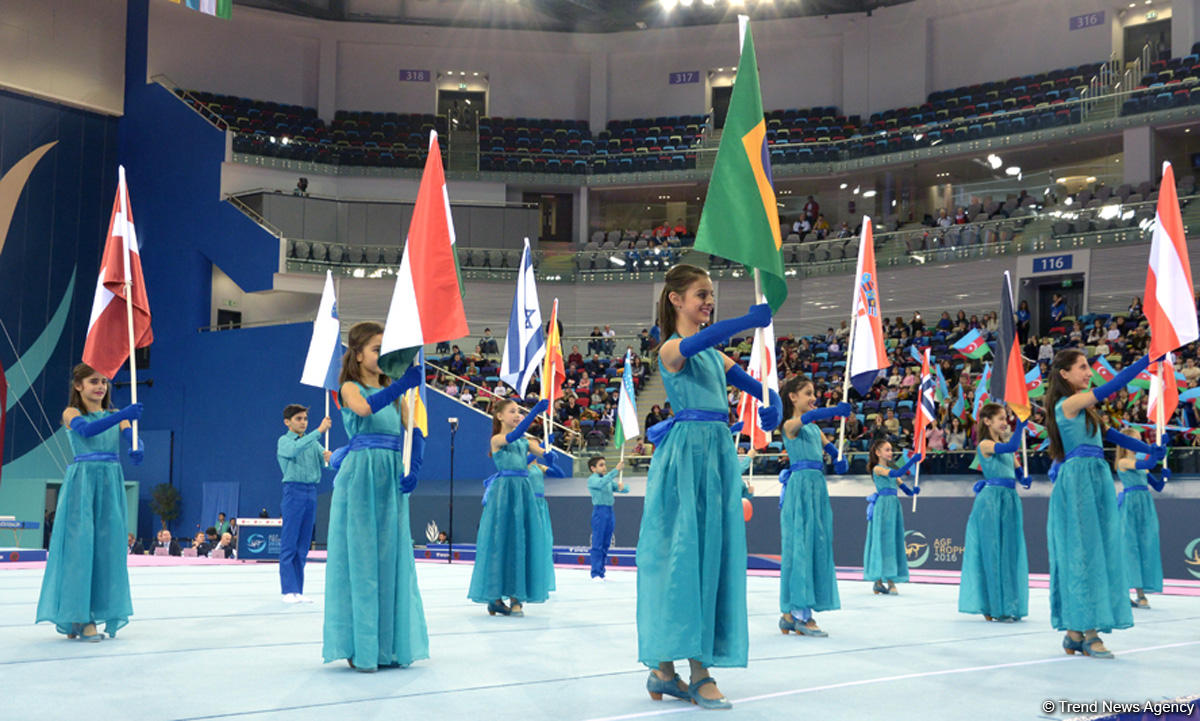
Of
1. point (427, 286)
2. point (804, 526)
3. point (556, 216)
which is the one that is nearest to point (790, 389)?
point (804, 526)

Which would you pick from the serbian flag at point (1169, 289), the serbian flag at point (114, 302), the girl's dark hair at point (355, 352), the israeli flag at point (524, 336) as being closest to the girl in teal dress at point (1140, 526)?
the serbian flag at point (1169, 289)

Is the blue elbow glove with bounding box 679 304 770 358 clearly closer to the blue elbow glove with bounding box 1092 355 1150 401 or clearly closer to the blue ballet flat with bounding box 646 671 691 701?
the blue ballet flat with bounding box 646 671 691 701

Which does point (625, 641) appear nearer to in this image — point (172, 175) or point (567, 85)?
point (172, 175)

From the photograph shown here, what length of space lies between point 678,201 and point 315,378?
2601cm

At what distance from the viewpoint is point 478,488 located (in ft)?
81.4

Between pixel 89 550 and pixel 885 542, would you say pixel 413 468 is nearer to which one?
pixel 89 550

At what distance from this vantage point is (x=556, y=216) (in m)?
36.2

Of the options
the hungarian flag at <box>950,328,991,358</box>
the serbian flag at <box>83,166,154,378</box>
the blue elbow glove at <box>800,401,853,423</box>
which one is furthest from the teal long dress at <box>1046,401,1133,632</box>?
the hungarian flag at <box>950,328,991,358</box>

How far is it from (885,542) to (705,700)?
8.34 meters

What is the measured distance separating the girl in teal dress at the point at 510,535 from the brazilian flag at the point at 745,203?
12.6 feet

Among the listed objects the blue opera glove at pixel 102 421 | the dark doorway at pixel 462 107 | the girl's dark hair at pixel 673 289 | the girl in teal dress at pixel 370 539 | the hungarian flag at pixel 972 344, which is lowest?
the girl in teal dress at pixel 370 539

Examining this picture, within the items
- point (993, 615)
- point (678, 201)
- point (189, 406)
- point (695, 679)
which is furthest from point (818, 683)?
point (678, 201)

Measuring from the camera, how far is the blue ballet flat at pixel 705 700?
460 centimetres

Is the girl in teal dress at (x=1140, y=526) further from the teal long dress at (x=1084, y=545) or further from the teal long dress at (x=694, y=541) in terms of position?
the teal long dress at (x=694, y=541)
